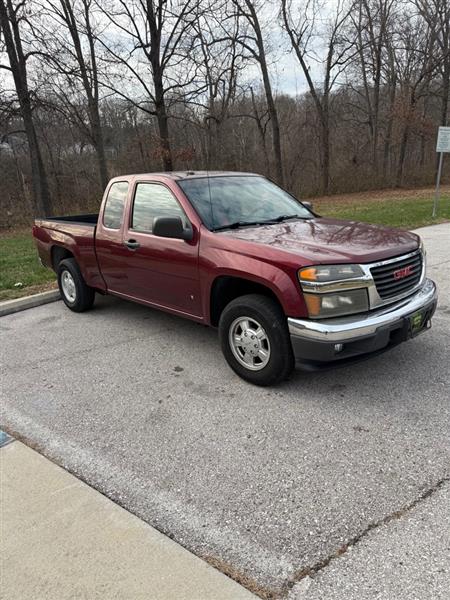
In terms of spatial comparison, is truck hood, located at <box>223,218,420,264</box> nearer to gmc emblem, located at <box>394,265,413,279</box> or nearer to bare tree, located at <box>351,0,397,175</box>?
gmc emblem, located at <box>394,265,413,279</box>

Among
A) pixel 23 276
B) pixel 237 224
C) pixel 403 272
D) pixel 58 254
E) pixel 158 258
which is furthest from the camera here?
pixel 23 276

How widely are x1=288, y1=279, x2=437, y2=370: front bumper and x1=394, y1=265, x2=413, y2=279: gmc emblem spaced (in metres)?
0.27

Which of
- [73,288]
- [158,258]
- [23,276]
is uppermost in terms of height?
[158,258]

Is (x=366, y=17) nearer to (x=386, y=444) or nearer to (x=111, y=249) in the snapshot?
→ (x=111, y=249)

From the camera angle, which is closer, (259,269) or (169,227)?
(259,269)

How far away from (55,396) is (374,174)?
32.9m

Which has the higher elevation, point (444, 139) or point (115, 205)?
point (444, 139)

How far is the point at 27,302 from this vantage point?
6801mm

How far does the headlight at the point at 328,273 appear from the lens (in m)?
3.39

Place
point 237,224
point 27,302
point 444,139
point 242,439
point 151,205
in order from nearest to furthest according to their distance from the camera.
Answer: point 242,439 < point 237,224 < point 151,205 < point 27,302 < point 444,139

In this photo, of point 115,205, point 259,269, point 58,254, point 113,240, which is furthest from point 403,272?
point 58,254

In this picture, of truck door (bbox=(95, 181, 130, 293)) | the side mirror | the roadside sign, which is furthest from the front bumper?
the roadside sign

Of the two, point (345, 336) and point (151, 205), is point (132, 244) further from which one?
point (345, 336)

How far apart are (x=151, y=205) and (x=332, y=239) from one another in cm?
200
